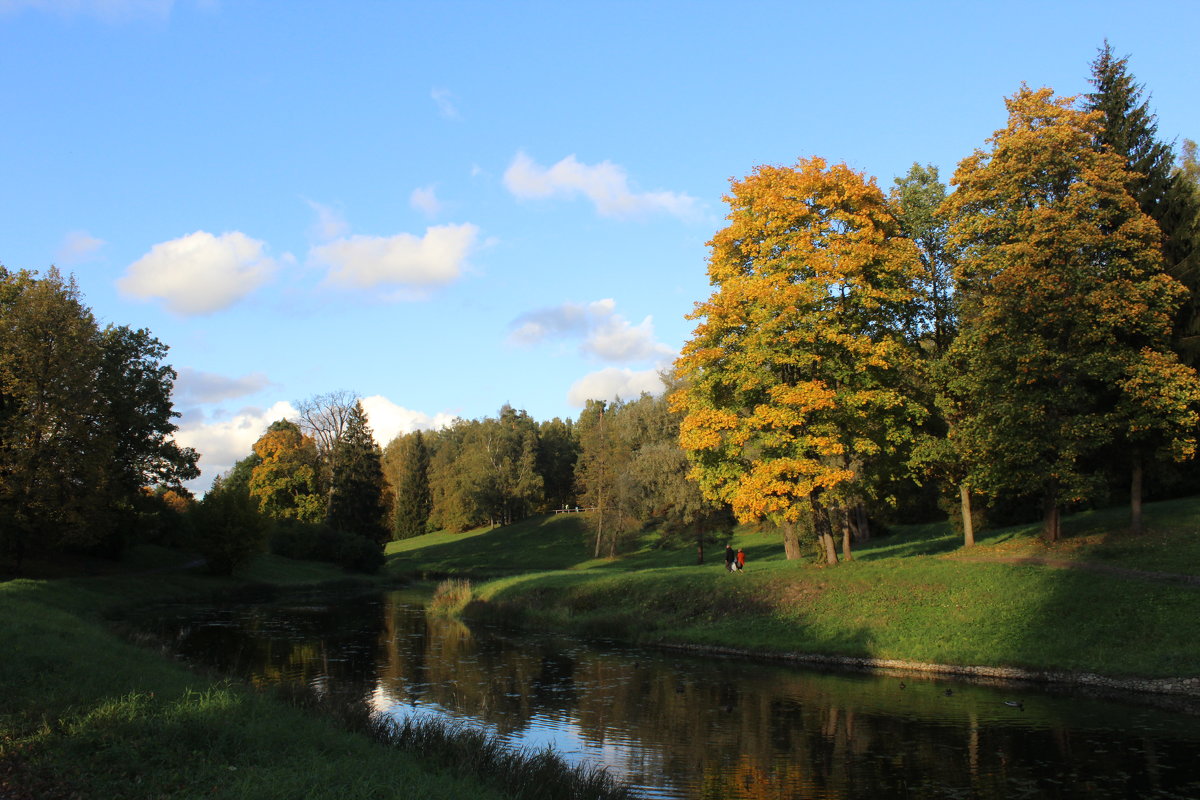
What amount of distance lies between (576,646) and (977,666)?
14.1 m

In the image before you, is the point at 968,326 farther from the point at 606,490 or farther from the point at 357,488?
the point at 357,488

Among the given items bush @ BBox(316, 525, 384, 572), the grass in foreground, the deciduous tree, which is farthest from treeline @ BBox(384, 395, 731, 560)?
the grass in foreground

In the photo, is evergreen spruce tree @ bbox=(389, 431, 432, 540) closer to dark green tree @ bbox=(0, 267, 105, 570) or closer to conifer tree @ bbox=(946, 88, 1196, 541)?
dark green tree @ bbox=(0, 267, 105, 570)

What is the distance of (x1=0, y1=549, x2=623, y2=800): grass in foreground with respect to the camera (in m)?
9.71

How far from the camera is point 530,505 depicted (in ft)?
334

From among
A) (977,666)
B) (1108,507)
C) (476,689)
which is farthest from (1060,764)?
(1108,507)

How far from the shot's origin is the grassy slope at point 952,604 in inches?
875

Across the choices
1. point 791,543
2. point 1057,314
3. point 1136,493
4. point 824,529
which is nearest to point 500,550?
point 791,543

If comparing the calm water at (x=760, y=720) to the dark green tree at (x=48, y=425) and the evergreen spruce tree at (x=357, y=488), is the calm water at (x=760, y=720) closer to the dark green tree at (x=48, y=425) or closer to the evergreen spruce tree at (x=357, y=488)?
the dark green tree at (x=48, y=425)

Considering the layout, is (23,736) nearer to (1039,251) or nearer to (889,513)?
(1039,251)

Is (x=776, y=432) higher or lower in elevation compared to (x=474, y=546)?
higher

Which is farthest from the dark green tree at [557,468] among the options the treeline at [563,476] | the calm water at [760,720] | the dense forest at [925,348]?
the calm water at [760,720]

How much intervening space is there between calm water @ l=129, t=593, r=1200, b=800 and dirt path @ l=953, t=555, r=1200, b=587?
6.73 meters

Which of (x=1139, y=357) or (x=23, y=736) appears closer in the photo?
(x=23, y=736)
